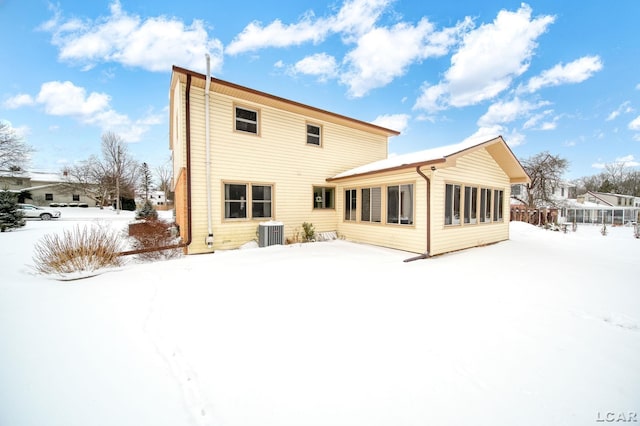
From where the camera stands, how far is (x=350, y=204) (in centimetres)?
1059

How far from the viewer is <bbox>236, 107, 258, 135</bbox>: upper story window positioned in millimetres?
8883

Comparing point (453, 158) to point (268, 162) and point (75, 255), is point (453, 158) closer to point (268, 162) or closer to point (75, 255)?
point (268, 162)

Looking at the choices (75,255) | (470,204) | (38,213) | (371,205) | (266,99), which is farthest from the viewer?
(38,213)

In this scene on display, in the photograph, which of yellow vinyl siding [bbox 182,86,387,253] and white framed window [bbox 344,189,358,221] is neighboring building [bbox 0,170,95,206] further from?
white framed window [bbox 344,189,358,221]

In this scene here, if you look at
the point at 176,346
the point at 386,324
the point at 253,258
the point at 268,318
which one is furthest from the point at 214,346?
the point at 253,258

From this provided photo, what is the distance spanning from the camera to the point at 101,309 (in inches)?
141

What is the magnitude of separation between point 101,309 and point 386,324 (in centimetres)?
419

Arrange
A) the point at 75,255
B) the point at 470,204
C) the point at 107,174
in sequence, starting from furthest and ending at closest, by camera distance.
Result: the point at 107,174 → the point at 470,204 → the point at 75,255

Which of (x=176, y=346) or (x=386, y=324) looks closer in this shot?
(x=176, y=346)

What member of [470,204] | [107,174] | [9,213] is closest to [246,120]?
[470,204]

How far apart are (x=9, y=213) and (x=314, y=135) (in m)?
17.7

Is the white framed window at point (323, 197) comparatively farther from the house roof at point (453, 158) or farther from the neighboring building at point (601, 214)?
the neighboring building at point (601, 214)

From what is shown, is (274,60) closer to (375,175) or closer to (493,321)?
(375,175)

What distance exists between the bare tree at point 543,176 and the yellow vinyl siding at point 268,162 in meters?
17.8
